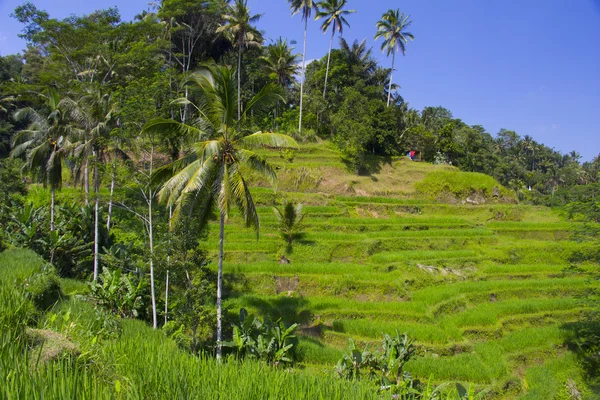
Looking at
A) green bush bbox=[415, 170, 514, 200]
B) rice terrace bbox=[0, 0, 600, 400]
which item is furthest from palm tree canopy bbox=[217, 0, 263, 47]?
green bush bbox=[415, 170, 514, 200]

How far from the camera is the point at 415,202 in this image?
27984 mm

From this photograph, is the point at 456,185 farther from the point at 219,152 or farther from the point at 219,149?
the point at 219,149

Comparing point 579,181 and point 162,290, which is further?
point 579,181

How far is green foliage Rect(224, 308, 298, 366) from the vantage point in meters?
10.9

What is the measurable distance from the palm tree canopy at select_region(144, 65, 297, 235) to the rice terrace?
62mm

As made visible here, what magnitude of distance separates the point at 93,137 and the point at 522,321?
18160 mm

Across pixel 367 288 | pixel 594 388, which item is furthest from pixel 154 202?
pixel 594 388

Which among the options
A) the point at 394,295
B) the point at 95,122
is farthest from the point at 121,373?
the point at 95,122

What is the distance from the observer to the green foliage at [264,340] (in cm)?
1092

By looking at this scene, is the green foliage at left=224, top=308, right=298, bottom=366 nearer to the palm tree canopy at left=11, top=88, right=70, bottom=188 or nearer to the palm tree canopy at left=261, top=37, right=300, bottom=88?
the palm tree canopy at left=11, top=88, right=70, bottom=188

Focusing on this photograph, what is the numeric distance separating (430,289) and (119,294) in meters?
12.3

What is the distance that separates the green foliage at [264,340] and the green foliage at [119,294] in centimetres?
420

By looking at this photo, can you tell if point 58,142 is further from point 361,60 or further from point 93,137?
point 361,60

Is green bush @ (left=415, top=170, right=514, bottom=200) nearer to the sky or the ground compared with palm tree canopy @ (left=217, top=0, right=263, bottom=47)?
nearer to the ground
